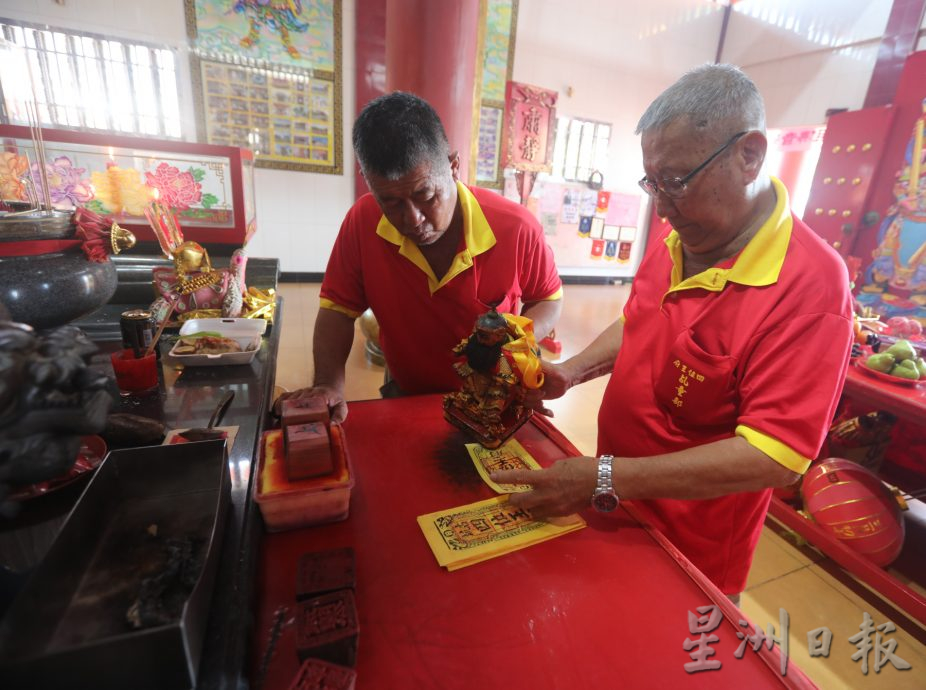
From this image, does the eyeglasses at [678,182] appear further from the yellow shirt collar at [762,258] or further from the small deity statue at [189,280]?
the small deity statue at [189,280]

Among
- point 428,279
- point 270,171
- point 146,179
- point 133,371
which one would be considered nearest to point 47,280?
point 133,371

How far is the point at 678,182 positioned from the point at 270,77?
607cm

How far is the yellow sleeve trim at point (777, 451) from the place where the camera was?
91 cm

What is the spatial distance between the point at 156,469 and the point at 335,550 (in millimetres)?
349

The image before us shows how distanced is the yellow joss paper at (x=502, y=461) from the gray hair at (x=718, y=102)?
84 centimetres

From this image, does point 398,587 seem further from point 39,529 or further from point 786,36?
point 786,36

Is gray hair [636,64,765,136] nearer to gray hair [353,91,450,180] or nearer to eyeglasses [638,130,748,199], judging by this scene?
eyeglasses [638,130,748,199]

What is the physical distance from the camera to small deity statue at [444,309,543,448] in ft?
3.95

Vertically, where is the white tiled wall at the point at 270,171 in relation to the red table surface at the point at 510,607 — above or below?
above

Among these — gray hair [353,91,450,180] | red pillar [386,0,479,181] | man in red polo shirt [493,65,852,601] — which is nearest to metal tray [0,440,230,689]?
man in red polo shirt [493,65,852,601]

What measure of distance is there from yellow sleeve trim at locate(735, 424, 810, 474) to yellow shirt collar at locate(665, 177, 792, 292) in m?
0.32

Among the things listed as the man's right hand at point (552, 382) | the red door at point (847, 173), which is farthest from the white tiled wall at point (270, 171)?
the man's right hand at point (552, 382)

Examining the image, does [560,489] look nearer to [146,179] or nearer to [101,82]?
[146,179]

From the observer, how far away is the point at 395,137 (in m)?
1.24
